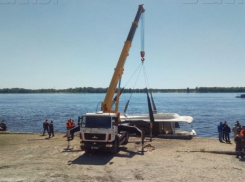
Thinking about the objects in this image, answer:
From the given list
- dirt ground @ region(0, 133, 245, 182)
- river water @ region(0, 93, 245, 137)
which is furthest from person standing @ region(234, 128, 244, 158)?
river water @ region(0, 93, 245, 137)

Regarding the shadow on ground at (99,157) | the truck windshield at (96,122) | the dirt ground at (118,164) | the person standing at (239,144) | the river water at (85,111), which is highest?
the truck windshield at (96,122)

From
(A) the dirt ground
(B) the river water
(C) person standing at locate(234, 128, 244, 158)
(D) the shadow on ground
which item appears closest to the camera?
(A) the dirt ground

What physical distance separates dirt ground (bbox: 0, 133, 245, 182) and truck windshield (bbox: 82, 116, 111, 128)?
6.42 feet

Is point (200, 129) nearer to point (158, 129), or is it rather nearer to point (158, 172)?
point (158, 129)

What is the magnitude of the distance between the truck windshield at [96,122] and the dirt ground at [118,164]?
1.96 meters

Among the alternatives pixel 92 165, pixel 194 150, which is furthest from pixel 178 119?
pixel 92 165

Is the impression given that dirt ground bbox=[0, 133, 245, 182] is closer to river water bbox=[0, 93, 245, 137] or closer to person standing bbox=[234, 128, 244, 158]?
person standing bbox=[234, 128, 244, 158]

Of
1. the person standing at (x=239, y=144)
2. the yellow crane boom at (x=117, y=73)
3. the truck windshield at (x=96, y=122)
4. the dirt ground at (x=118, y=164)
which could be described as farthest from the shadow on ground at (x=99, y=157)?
the person standing at (x=239, y=144)

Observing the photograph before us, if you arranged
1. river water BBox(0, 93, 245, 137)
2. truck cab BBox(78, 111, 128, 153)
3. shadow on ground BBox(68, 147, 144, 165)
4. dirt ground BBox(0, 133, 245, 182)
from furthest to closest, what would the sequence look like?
river water BBox(0, 93, 245, 137)
truck cab BBox(78, 111, 128, 153)
shadow on ground BBox(68, 147, 144, 165)
dirt ground BBox(0, 133, 245, 182)

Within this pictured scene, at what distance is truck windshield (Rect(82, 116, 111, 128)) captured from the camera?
17.9 metres

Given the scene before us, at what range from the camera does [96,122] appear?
18.0 m

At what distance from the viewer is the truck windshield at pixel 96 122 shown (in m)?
17.9

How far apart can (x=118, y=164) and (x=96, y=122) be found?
3303 mm

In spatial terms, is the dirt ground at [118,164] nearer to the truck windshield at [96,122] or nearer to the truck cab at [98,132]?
the truck cab at [98,132]
